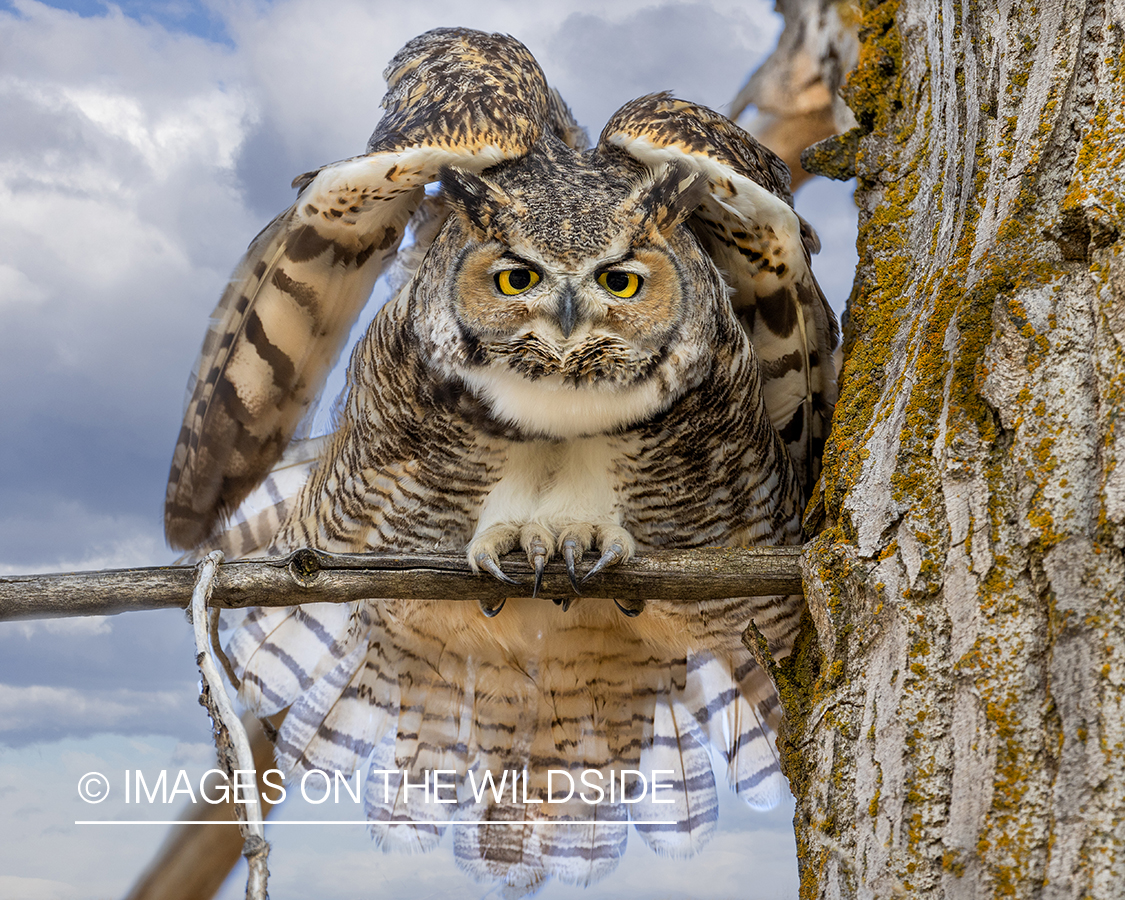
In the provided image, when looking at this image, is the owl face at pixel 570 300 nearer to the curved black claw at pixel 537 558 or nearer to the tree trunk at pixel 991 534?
the curved black claw at pixel 537 558

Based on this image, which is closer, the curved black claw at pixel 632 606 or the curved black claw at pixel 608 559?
the curved black claw at pixel 608 559

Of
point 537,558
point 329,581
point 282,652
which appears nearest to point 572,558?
point 537,558

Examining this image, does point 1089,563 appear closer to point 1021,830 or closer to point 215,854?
point 1021,830

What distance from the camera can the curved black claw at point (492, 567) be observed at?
1.38 metres

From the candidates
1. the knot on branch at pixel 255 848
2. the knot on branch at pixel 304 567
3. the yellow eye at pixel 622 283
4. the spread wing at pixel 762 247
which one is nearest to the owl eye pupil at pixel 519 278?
the yellow eye at pixel 622 283

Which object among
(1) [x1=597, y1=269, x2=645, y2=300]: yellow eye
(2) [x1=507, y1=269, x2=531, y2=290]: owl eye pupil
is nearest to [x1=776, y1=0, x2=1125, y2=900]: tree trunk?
(1) [x1=597, y1=269, x2=645, y2=300]: yellow eye

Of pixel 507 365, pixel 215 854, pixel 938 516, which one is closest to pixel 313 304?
pixel 507 365

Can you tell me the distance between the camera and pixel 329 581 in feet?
4.28

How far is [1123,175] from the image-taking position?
3.34 ft

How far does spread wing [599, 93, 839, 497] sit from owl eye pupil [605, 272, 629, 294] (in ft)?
0.89

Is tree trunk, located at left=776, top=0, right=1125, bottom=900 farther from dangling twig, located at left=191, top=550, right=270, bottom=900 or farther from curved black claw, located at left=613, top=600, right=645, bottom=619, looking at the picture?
dangling twig, located at left=191, top=550, right=270, bottom=900

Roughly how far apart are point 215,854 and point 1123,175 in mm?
2355

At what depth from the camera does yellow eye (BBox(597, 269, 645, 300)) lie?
1393mm

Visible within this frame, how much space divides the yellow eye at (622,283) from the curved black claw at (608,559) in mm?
393
